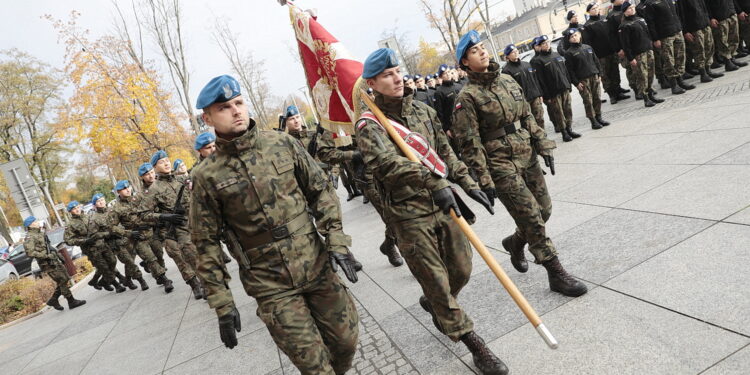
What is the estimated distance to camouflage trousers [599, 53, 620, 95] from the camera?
1075 centimetres

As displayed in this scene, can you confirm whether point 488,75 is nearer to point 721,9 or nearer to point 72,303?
point 721,9

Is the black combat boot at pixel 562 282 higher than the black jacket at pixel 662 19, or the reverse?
the black jacket at pixel 662 19

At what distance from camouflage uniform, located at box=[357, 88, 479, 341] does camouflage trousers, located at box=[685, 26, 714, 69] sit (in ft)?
29.7

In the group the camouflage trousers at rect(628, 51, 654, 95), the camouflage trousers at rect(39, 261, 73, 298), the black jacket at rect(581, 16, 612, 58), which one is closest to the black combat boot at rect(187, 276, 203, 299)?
the camouflage trousers at rect(39, 261, 73, 298)

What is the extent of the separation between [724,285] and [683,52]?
8.19m

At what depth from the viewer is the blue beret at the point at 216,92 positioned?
8.47 feet

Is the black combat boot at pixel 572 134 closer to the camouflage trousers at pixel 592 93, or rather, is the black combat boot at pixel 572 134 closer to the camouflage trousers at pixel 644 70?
the camouflage trousers at pixel 592 93

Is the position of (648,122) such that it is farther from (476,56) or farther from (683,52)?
(476,56)

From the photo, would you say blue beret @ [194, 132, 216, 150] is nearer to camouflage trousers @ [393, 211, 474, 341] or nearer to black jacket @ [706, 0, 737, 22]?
camouflage trousers @ [393, 211, 474, 341]

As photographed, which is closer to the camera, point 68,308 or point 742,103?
Answer: point 742,103

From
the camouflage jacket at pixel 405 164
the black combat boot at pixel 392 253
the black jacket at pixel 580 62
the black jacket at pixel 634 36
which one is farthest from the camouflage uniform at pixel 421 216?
the black jacket at pixel 634 36

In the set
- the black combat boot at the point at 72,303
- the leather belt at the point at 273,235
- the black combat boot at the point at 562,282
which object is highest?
the leather belt at the point at 273,235

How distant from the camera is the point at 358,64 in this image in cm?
421

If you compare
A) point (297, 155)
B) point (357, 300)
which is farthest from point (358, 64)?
point (357, 300)
